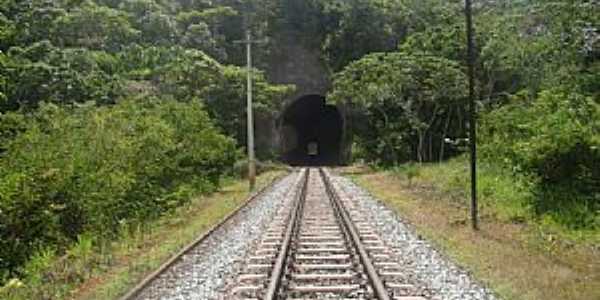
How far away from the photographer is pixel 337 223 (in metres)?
15.6

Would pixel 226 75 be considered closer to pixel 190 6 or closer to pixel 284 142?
pixel 284 142

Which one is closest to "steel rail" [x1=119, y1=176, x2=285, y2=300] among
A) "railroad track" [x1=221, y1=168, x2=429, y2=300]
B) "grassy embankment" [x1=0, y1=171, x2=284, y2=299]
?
"grassy embankment" [x1=0, y1=171, x2=284, y2=299]

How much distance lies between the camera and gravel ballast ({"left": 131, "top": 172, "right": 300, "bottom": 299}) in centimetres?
914

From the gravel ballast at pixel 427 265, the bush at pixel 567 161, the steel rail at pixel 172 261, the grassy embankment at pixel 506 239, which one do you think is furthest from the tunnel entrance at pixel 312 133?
the gravel ballast at pixel 427 265

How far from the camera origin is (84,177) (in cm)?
1360

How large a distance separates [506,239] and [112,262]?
6.56m

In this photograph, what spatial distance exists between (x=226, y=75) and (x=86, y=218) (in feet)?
95.6

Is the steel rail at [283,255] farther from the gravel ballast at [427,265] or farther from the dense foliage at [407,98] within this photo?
the dense foliage at [407,98]

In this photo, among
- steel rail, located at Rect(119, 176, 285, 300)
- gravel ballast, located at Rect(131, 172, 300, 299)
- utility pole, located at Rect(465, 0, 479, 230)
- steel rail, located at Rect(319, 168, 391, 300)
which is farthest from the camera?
utility pole, located at Rect(465, 0, 479, 230)

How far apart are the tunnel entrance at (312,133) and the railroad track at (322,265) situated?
43645 millimetres

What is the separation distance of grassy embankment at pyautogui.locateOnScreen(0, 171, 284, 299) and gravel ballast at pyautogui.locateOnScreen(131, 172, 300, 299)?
362mm

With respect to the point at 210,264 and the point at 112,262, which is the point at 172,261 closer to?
the point at 210,264

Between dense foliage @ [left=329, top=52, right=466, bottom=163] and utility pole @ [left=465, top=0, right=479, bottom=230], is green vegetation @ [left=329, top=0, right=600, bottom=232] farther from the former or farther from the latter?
utility pole @ [left=465, top=0, right=479, bottom=230]

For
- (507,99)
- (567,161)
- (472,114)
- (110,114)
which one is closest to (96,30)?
(507,99)
